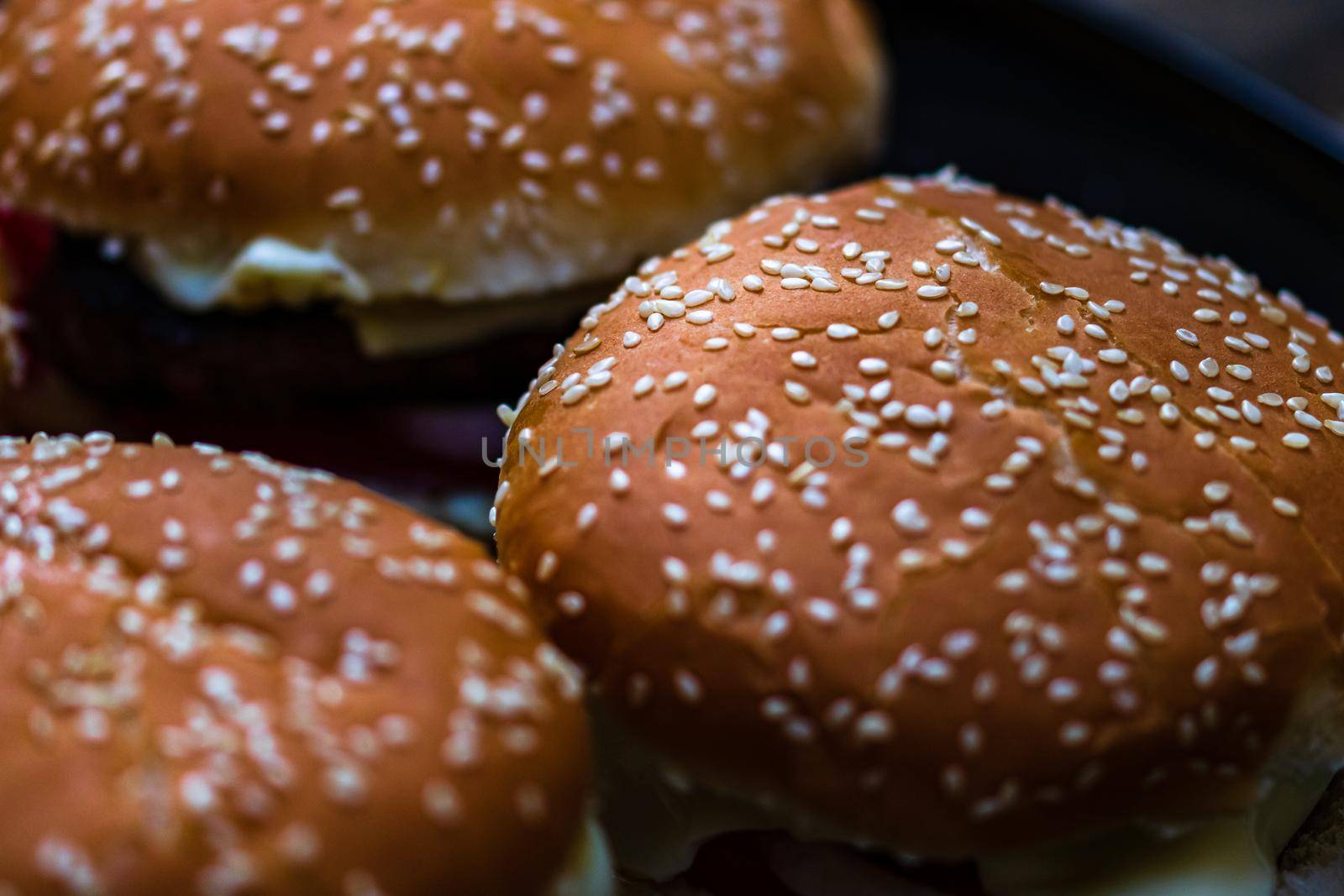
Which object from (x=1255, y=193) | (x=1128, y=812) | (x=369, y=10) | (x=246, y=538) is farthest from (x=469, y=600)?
(x=1255, y=193)

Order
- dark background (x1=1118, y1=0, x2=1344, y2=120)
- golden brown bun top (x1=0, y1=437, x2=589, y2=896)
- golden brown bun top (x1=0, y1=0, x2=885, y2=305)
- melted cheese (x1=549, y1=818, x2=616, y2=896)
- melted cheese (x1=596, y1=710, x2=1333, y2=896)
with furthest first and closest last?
1. dark background (x1=1118, y1=0, x2=1344, y2=120)
2. golden brown bun top (x1=0, y1=0, x2=885, y2=305)
3. melted cheese (x1=596, y1=710, x2=1333, y2=896)
4. melted cheese (x1=549, y1=818, x2=616, y2=896)
5. golden brown bun top (x1=0, y1=437, x2=589, y2=896)

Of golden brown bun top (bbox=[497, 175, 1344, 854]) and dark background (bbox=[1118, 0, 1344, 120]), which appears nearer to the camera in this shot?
golden brown bun top (bbox=[497, 175, 1344, 854])

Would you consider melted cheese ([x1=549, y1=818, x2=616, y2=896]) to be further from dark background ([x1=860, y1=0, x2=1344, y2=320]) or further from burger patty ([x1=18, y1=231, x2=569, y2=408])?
dark background ([x1=860, y1=0, x2=1344, y2=320])

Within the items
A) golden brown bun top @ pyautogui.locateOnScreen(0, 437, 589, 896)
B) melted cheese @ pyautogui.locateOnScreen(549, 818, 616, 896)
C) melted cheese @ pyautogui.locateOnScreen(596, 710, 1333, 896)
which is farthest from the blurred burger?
melted cheese @ pyautogui.locateOnScreen(549, 818, 616, 896)

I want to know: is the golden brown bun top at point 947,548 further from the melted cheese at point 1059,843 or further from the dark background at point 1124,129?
the dark background at point 1124,129

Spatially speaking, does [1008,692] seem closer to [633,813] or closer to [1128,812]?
[1128,812]

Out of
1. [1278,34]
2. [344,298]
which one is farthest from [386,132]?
[1278,34]

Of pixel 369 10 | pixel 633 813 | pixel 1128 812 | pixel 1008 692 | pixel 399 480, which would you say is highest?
pixel 369 10

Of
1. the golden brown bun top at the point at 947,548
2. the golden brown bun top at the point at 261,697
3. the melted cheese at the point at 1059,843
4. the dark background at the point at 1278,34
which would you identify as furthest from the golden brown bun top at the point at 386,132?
the dark background at the point at 1278,34
